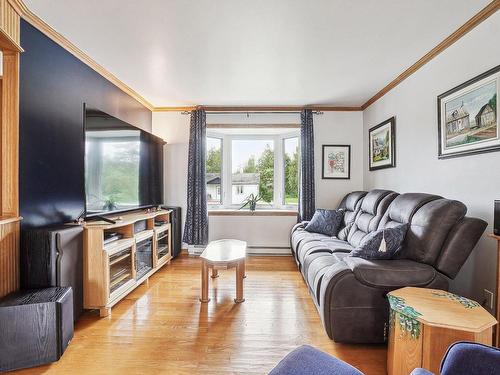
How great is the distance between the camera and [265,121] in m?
4.13

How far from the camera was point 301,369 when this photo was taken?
988 mm

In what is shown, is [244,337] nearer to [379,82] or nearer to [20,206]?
[20,206]

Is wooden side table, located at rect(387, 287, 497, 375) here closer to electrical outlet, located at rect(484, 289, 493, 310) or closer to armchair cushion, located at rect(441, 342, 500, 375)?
armchair cushion, located at rect(441, 342, 500, 375)

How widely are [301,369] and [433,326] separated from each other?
0.80m

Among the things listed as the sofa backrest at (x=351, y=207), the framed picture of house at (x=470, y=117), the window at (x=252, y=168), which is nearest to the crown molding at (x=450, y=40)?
the framed picture of house at (x=470, y=117)

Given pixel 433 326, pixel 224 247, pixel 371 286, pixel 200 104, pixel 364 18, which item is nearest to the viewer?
pixel 433 326

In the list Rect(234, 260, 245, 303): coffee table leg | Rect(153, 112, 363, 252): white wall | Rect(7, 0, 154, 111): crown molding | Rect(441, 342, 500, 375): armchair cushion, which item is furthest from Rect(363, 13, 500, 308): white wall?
Rect(7, 0, 154, 111): crown molding

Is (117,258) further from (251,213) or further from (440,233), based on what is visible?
(440,233)

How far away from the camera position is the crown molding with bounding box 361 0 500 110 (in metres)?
1.77

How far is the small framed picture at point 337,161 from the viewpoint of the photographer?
411 cm

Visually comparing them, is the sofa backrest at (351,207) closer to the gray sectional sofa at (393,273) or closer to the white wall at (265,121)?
the white wall at (265,121)

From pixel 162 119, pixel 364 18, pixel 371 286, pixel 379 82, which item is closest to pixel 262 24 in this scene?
pixel 364 18

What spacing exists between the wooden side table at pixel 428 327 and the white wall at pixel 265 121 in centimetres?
263

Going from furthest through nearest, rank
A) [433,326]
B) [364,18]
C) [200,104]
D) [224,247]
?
[200,104]
[224,247]
[364,18]
[433,326]
